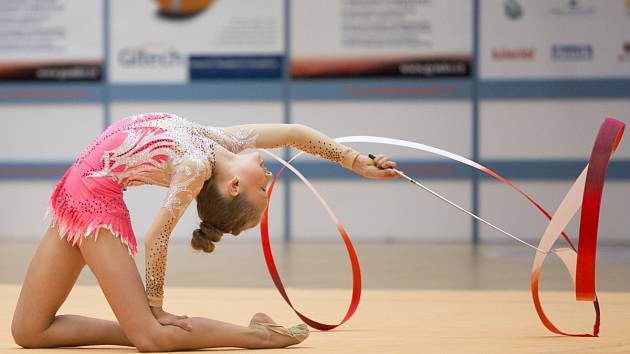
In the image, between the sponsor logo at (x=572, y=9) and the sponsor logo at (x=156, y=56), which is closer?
the sponsor logo at (x=572, y=9)

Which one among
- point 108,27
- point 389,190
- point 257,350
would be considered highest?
point 108,27

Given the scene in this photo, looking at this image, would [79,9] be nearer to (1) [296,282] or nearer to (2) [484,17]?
(2) [484,17]

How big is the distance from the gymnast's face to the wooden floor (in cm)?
60

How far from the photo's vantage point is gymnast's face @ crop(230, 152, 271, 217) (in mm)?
3800

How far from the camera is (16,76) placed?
11.1m

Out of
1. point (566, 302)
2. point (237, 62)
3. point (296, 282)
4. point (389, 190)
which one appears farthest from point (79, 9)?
point (566, 302)

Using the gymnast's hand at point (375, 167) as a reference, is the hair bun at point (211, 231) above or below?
below

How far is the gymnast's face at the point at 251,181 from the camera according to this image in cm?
380

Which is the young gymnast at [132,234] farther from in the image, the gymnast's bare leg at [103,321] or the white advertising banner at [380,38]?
the white advertising banner at [380,38]

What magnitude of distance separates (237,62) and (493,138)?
2.82 m

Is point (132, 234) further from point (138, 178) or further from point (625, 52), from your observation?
point (625, 52)

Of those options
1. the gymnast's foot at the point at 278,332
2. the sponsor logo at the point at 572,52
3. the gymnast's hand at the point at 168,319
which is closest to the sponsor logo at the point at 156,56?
the sponsor logo at the point at 572,52

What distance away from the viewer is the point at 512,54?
10594 millimetres

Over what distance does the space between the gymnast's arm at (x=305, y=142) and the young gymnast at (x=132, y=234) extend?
0.61 feet
